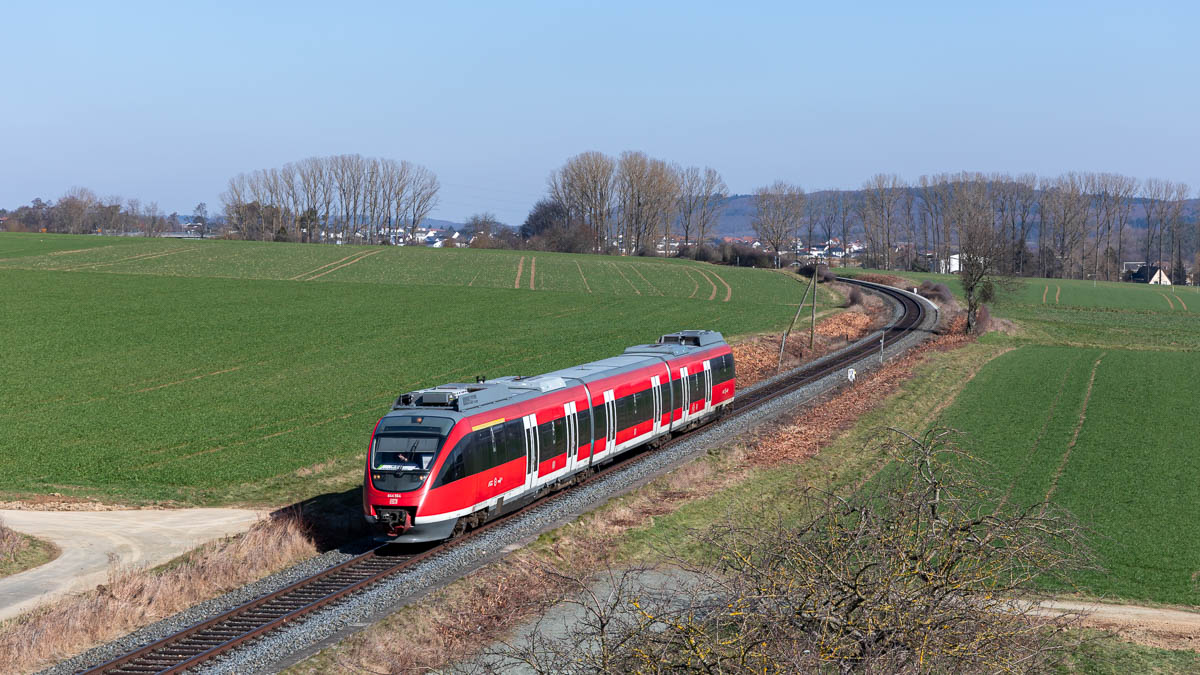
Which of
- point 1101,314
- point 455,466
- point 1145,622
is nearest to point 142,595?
point 455,466

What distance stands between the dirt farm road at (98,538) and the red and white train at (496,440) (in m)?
4.97

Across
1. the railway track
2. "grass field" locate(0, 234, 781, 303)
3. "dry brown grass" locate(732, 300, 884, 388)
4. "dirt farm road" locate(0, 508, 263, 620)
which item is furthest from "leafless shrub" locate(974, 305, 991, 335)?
"dirt farm road" locate(0, 508, 263, 620)

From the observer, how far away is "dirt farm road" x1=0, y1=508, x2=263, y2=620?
20.2 metres

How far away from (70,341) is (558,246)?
116725 millimetres

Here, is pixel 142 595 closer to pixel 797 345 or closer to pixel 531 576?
pixel 531 576

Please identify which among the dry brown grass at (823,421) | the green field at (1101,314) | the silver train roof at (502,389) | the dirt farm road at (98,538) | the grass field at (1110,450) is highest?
the silver train roof at (502,389)

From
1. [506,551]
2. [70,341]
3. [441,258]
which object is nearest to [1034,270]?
[441,258]

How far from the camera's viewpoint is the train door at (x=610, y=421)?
2880 centimetres

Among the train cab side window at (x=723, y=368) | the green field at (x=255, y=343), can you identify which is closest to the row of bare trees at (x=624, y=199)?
the green field at (x=255, y=343)

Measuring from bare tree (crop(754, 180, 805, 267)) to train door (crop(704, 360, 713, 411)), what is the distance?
5700 inches

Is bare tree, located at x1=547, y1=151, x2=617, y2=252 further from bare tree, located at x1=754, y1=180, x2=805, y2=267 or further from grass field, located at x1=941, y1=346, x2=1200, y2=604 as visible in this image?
grass field, located at x1=941, y1=346, x2=1200, y2=604

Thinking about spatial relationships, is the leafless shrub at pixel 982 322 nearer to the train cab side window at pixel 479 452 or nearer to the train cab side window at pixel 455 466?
the train cab side window at pixel 479 452

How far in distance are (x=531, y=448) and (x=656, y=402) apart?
8.52 metres

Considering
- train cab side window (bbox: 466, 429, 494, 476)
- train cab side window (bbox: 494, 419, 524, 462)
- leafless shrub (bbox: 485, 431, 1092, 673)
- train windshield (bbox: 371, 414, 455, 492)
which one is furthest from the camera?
train cab side window (bbox: 494, 419, 524, 462)
